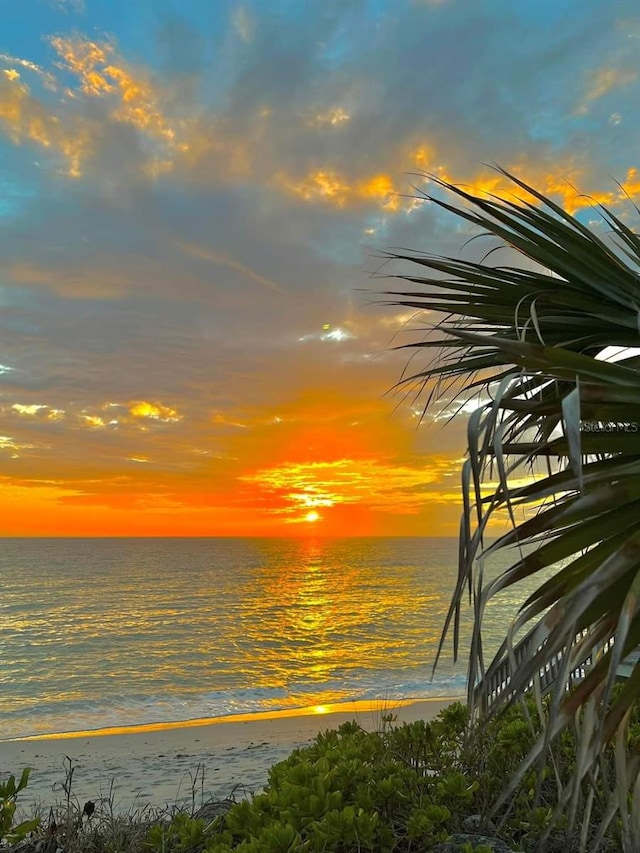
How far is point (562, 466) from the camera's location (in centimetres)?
221

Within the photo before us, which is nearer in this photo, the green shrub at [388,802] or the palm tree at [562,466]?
the palm tree at [562,466]

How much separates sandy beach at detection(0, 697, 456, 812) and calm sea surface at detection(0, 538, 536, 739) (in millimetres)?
1526

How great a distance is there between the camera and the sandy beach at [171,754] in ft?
29.2

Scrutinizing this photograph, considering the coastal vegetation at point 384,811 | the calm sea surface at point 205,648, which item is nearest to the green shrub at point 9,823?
the coastal vegetation at point 384,811

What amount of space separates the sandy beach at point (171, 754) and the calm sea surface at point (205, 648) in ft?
5.01

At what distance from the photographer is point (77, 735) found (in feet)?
45.1

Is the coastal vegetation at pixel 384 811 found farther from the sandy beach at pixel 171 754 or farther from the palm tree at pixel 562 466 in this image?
the sandy beach at pixel 171 754

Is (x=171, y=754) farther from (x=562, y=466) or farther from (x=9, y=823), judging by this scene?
(x=562, y=466)

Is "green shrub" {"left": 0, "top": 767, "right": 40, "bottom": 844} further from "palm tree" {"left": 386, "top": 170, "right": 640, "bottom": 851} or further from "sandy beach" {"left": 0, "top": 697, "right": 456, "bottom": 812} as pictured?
"sandy beach" {"left": 0, "top": 697, "right": 456, "bottom": 812}

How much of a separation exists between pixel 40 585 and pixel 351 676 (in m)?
43.6

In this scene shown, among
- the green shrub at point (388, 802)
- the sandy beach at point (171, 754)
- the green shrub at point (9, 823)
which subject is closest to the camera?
the green shrub at point (388, 802)

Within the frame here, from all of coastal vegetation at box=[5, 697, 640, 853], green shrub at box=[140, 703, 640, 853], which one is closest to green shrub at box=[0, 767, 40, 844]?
coastal vegetation at box=[5, 697, 640, 853]

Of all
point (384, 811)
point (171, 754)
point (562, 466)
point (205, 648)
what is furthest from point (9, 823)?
point (205, 648)

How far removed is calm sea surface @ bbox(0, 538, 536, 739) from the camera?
16.9 metres
